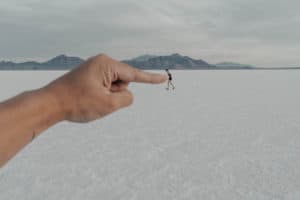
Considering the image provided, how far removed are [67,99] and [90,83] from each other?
0.13 meters

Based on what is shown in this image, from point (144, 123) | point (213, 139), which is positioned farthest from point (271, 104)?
point (213, 139)

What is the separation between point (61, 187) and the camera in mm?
4008

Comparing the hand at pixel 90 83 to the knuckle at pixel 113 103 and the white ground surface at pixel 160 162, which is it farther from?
the white ground surface at pixel 160 162

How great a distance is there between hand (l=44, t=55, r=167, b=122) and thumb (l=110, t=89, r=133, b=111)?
1.2 inches

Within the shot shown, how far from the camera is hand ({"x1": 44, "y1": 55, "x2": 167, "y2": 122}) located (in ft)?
5.53

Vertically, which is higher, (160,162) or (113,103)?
(113,103)

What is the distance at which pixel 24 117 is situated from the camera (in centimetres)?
164

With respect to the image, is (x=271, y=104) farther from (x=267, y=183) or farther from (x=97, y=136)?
(x=267, y=183)

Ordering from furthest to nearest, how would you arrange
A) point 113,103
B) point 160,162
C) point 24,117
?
1. point 160,162
2. point 113,103
3. point 24,117

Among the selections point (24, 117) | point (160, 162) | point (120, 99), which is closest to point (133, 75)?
point (120, 99)

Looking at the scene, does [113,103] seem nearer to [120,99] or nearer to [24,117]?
[120,99]

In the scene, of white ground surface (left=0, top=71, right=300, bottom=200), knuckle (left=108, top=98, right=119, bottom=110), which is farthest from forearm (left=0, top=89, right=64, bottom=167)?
white ground surface (left=0, top=71, right=300, bottom=200)

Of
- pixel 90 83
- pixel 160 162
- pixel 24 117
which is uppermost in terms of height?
pixel 90 83

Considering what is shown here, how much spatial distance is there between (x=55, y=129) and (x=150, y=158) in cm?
306
